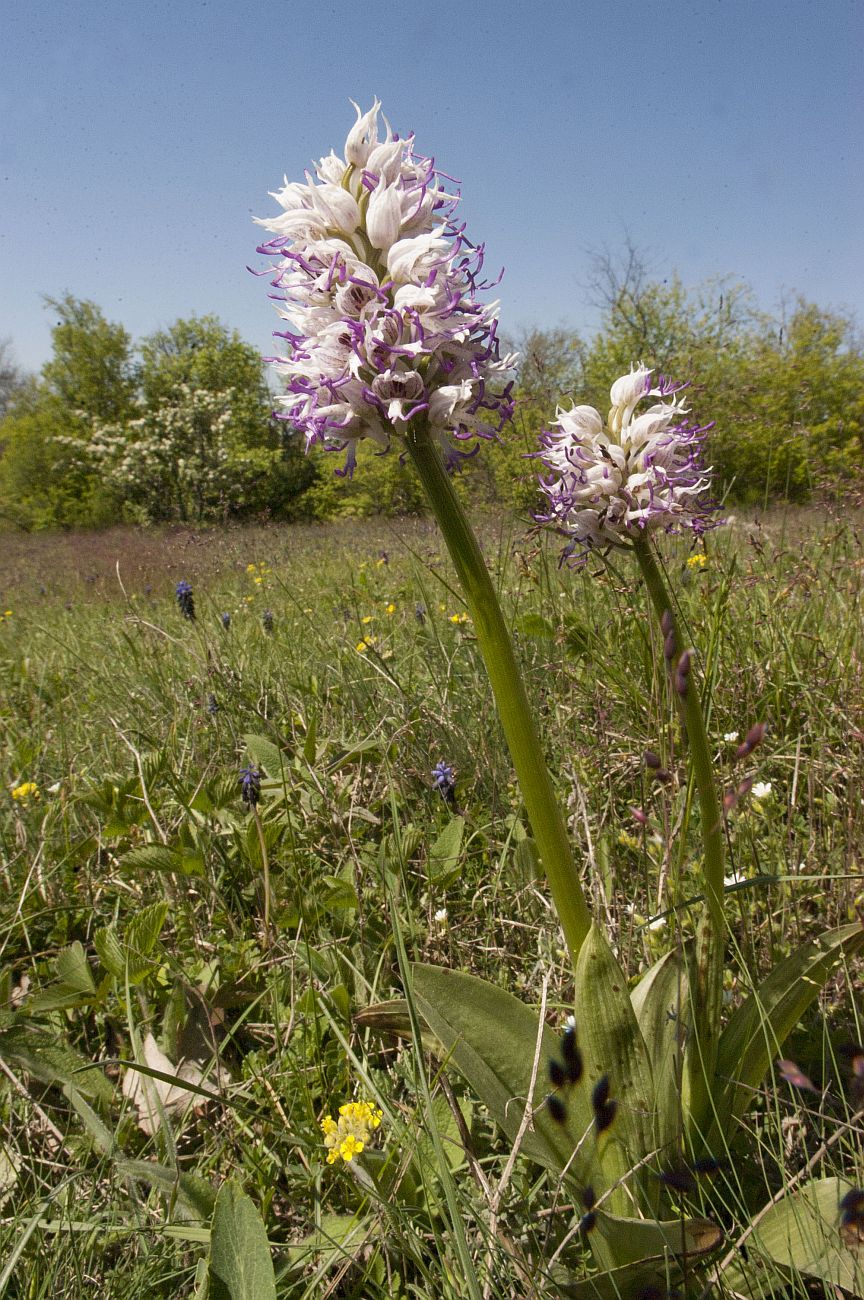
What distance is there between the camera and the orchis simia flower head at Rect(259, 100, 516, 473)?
124 centimetres

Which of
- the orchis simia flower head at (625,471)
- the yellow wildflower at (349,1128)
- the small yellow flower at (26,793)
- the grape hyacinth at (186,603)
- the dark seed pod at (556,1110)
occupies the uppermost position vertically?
the orchis simia flower head at (625,471)

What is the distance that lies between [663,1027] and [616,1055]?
0.16 meters

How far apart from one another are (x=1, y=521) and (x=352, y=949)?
48.6 metres

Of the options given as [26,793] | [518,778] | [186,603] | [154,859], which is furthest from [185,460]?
[518,778]

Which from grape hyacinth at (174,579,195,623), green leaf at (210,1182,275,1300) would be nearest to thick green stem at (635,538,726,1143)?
green leaf at (210,1182,275,1300)

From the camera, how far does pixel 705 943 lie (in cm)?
133

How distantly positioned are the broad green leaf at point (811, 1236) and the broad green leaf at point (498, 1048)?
0.30 meters

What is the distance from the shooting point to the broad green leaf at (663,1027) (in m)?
1.29

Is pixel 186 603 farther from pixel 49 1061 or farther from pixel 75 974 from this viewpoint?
pixel 49 1061

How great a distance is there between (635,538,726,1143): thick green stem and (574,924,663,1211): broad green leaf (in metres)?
0.12

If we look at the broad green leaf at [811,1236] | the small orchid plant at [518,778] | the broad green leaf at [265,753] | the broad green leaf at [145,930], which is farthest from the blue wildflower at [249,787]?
the broad green leaf at [811,1236]

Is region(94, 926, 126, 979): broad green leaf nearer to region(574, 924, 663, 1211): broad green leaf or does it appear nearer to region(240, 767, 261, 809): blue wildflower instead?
region(240, 767, 261, 809): blue wildflower

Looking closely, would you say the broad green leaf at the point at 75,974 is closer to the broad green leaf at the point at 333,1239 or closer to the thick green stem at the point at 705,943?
the broad green leaf at the point at 333,1239

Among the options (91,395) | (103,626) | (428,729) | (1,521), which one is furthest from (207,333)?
(428,729)
